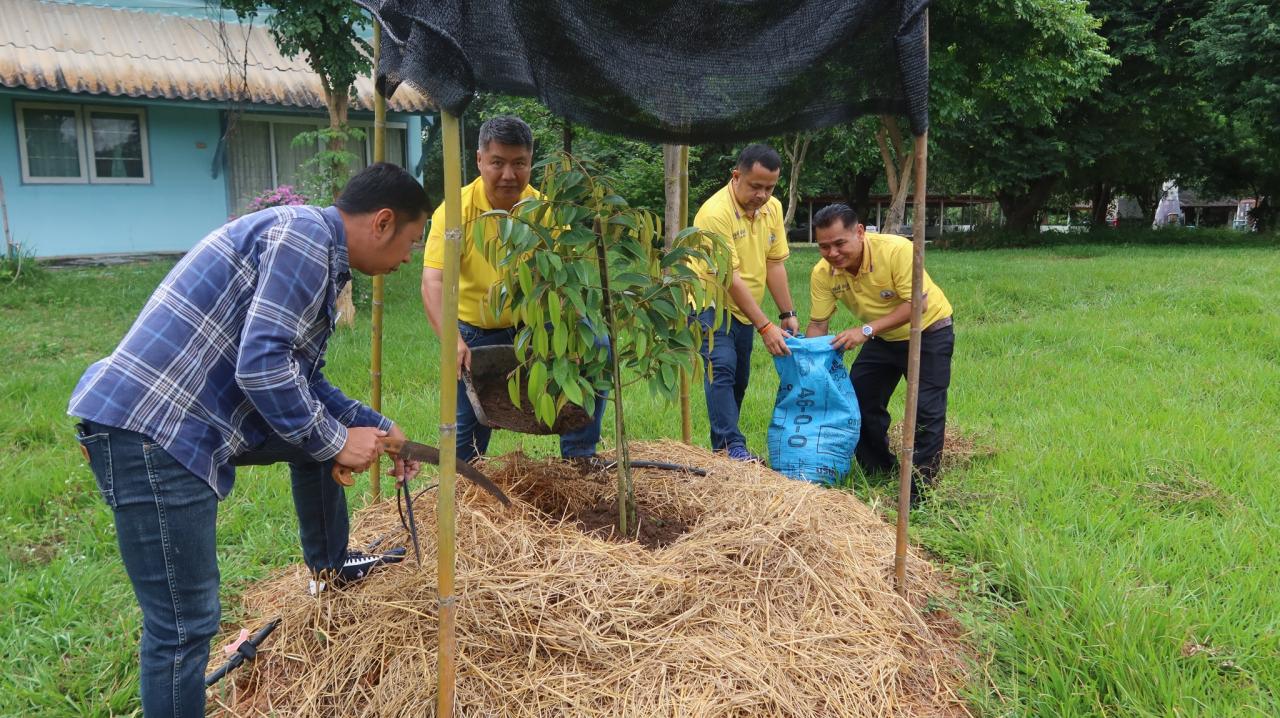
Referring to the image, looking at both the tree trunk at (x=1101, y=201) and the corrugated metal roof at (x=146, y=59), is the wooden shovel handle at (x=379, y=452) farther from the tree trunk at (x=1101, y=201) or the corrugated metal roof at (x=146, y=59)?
the tree trunk at (x=1101, y=201)

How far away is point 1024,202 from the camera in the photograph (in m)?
19.3

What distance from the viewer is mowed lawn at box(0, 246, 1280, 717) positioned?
242cm

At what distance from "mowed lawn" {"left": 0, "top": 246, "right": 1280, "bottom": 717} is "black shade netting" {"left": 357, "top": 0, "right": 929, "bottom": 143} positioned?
106 centimetres

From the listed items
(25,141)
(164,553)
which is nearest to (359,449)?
(164,553)

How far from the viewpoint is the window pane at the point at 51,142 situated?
→ 1073 centimetres

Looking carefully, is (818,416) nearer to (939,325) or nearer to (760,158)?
(939,325)

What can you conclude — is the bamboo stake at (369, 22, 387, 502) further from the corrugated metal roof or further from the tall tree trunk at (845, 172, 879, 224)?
the tall tree trunk at (845, 172, 879, 224)

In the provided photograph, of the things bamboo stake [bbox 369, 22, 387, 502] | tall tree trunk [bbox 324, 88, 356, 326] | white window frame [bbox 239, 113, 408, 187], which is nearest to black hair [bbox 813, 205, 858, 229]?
bamboo stake [bbox 369, 22, 387, 502]

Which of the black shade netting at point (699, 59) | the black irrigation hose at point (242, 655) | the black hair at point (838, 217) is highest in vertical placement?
the black shade netting at point (699, 59)

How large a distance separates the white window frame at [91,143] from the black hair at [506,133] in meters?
10.6

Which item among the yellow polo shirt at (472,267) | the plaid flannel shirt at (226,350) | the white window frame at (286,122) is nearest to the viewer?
the plaid flannel shirt at (226,350)

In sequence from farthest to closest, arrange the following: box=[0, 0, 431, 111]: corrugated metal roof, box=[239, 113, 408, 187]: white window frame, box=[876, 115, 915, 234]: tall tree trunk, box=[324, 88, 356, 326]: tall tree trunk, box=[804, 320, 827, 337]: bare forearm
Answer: box=[239, 113, 408, 187]: white window frame, box=[876, 115, 915, 234]: tall tree trunk, box=[0, 0, 431, 111]: corrugated metal roof, box=[324, 88, 356, 326]: tall tree trunk, box=[804, 320, 827, 337]: bare forearm

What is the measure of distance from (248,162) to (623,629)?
1256 cm

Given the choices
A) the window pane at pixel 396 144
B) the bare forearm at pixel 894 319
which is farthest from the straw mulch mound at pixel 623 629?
the window pane at pixel 396 144
